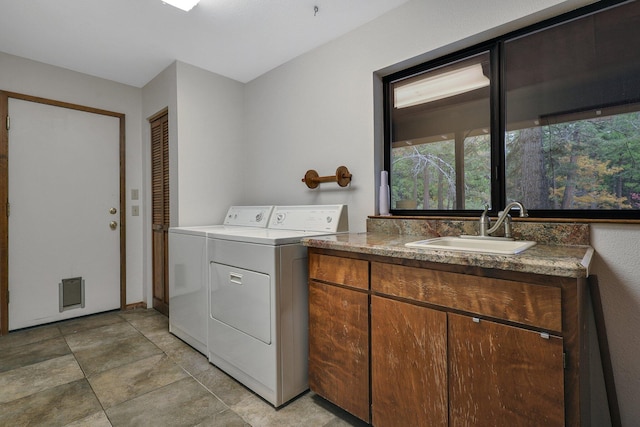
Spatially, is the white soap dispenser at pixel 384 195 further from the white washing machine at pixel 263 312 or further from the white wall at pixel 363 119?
the white washing machine at pixel 263 312

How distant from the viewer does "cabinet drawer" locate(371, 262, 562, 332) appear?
0.96 metres

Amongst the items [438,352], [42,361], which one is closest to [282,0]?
[438,352]

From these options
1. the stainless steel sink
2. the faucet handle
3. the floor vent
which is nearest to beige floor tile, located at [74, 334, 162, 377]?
the floor vent

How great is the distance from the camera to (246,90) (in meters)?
3.19

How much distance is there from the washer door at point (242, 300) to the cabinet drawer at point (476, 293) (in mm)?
651

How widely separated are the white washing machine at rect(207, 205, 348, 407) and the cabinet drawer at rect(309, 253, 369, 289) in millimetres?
138

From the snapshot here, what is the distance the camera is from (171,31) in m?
2.26

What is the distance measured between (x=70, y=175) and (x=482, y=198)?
3.46 metres

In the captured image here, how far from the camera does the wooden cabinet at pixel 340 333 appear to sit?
1.44 meters

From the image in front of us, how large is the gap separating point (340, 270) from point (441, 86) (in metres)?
1.37

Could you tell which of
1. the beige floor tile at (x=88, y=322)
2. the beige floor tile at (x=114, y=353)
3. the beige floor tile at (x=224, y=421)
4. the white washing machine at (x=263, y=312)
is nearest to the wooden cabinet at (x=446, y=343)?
the white washing machine at (x=263, y=312)

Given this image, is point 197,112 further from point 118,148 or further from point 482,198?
point 482,198

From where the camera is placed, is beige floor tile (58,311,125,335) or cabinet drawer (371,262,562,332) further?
beige floor tile (58,311,125,335)

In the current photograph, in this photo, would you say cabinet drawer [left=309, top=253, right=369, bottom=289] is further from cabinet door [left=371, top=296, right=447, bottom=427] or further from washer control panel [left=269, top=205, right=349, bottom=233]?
washer control panel [left=269, top=205, right=349, bottom=233]
